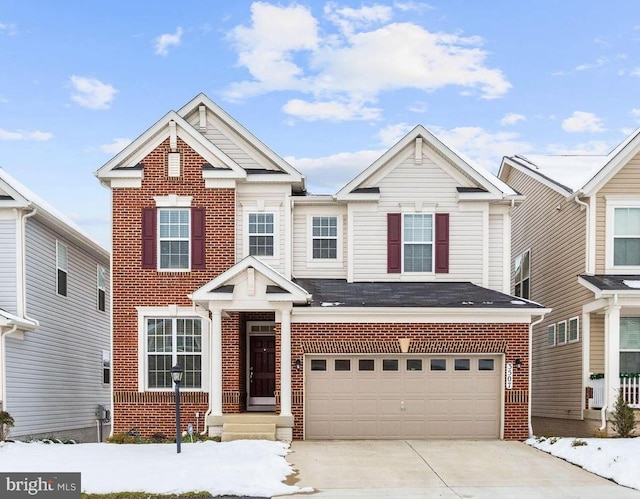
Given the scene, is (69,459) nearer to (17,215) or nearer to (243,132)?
(17,215)

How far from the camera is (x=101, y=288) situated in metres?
29.5

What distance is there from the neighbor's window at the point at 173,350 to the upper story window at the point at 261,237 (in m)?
2.48

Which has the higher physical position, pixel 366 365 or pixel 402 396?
pixel 366 365

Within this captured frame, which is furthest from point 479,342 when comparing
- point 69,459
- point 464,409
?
point 69,459

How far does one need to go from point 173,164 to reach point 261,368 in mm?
5848

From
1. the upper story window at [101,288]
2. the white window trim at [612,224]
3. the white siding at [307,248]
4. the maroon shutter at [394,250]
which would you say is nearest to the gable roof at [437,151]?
the white siding at [307,248]

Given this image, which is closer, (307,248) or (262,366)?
(262,366)

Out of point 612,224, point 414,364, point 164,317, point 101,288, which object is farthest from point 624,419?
point 101,288

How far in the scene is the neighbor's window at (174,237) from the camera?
21.8 metres

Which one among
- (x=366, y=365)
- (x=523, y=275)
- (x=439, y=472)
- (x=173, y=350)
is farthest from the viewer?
(x=523, y=275)

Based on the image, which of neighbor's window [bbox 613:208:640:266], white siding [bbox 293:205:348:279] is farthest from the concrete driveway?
neighbor's window [bbox 613:208:640:266]

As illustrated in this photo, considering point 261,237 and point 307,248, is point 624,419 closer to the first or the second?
point 307,248

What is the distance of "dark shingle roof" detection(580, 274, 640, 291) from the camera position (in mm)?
20234

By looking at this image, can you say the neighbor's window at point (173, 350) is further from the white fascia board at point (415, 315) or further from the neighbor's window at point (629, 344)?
the neighbor's window at point (629, 344)
